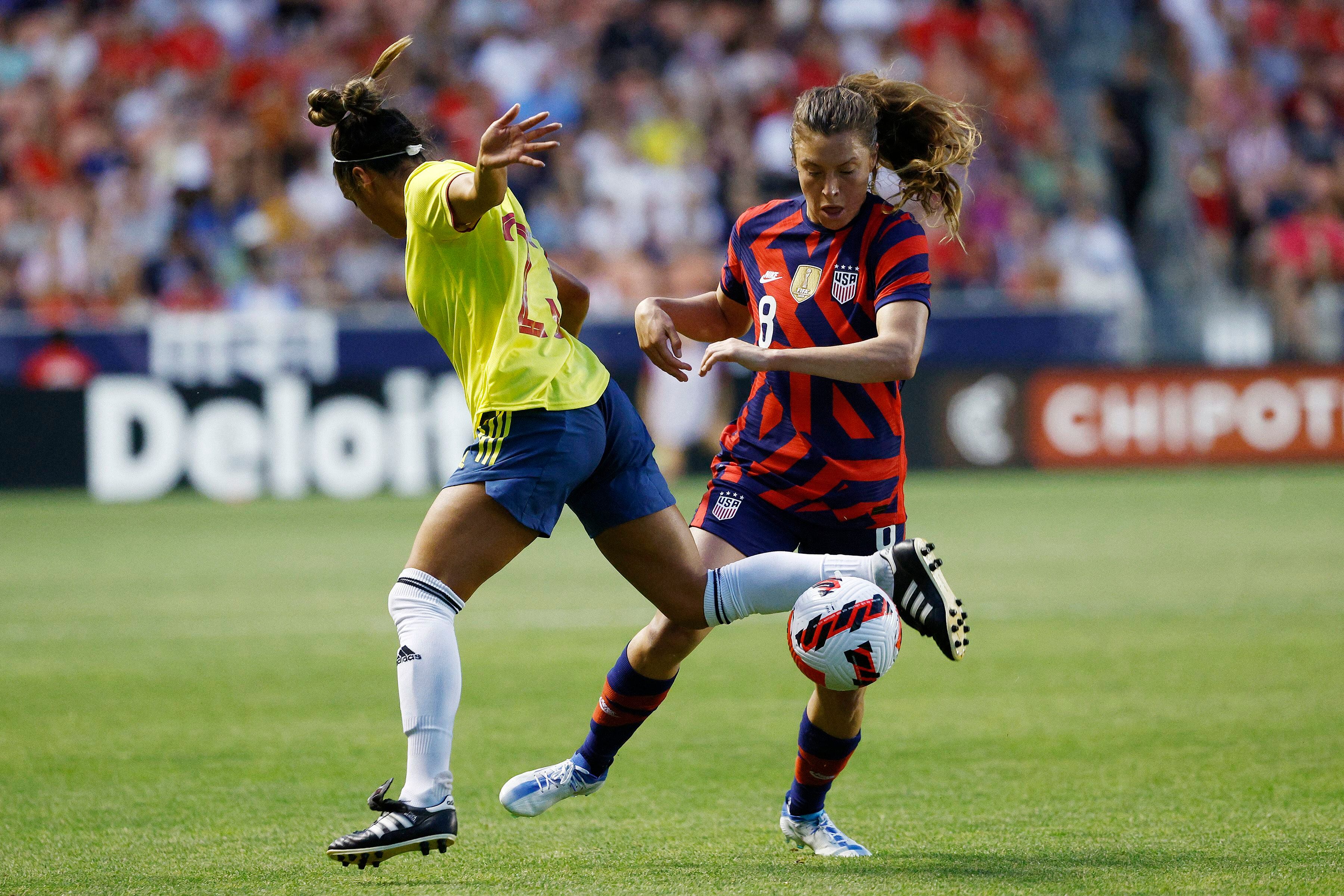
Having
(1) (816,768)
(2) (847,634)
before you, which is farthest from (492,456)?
(1) (816,768)

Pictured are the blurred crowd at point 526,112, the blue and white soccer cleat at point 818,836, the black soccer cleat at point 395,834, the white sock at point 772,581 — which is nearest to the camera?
the black soccer cleat at point 395,834

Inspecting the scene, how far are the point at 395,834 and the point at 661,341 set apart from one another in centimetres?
149

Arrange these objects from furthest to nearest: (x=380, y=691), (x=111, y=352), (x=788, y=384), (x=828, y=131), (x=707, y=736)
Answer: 1. (x=111, y=352)
2. (x=380, y=691)
3. (x=707, y=736)
4. (x=788, y=384)
5. (x=828, y=131)

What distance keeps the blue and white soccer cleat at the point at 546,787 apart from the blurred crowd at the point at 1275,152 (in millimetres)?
12893

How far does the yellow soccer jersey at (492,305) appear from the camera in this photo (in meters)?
4.09

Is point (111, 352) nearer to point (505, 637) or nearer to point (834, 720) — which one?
point (505, 637)

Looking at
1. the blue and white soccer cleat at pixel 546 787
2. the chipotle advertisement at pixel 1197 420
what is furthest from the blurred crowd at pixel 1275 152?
the blue and white soccer cleat at pixel 546 787

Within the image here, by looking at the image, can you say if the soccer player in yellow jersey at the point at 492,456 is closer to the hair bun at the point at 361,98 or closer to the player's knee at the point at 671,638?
the hair bun at the point at 361,98

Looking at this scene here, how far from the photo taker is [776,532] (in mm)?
4617

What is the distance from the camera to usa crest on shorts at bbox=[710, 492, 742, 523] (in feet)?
15.2

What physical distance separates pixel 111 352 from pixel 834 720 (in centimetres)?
1173

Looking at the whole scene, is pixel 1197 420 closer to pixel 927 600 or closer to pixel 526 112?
pixel 526 112

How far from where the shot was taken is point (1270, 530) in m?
11.9

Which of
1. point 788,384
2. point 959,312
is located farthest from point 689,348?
point 788,384
